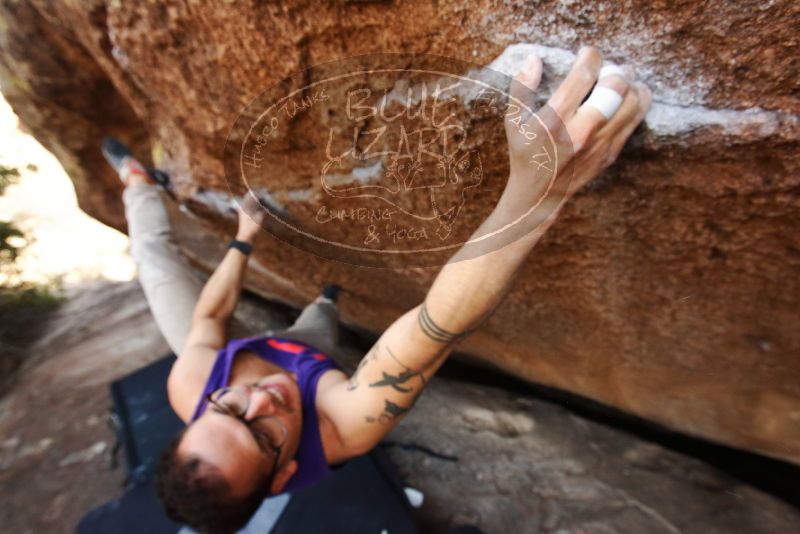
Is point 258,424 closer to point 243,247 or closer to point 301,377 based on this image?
point 301,377

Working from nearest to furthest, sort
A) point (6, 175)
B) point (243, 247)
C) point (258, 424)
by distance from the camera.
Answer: point (258, 424) → point (243, 247) → point (6, 175)

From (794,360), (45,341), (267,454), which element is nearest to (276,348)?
(267,454)

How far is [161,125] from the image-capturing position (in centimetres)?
173

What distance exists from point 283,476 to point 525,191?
1.22 meters

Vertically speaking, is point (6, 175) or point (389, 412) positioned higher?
point (6, 175)

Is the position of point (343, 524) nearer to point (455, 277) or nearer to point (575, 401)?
point (575, 401)

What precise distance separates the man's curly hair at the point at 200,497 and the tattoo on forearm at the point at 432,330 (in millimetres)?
756

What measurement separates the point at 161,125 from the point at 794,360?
2.24m

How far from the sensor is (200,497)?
119 centimetres

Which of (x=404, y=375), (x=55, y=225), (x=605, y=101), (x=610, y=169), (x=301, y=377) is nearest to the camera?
(x=605, y=101)

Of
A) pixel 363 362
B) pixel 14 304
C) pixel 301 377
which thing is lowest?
pixel 14 304

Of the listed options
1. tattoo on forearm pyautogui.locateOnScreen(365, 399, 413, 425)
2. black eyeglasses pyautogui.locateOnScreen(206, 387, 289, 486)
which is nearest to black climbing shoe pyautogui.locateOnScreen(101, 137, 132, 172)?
black eyeglasses pyautogui.locateOnScreen(206, 387, 289, 486)

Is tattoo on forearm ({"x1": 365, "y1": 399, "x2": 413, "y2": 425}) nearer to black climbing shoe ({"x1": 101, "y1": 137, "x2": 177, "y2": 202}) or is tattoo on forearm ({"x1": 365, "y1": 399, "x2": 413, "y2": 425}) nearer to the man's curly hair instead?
the man's curly hair

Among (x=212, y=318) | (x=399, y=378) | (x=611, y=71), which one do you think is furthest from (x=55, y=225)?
(x=611, y=71)
